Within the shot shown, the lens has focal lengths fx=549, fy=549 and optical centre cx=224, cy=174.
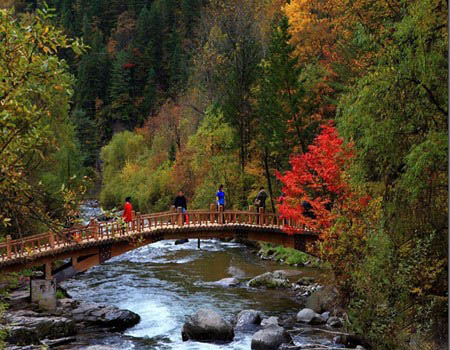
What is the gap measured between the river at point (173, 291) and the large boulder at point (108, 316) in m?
0.40

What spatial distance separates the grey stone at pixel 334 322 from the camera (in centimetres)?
1991

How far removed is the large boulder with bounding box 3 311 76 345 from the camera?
18281 millimetres

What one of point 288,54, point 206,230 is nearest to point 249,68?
point 288,54

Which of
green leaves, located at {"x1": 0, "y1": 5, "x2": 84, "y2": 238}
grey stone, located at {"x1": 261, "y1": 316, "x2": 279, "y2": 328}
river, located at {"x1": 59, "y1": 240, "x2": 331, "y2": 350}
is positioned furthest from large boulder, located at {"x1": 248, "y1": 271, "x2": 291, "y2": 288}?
green leaves, located at {"x1": 0, "y1": 5, "x2": 84, "y2": 238}

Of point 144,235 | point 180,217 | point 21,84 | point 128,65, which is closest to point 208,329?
point 144,235

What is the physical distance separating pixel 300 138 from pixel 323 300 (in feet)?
36.2

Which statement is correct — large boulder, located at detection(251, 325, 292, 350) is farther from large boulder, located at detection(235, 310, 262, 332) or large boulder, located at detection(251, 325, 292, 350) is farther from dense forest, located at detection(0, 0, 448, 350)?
dense forest, located at detection(0, 0, 448, 350)

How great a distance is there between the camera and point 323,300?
21828 millimetres

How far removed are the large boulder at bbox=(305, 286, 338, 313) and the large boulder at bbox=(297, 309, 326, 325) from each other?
0.82 meters

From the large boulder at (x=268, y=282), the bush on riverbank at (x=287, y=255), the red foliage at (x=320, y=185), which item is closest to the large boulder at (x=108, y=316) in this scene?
the large boulder at (x=268, y=282)

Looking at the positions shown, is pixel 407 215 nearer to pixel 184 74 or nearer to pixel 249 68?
pixel 249 68

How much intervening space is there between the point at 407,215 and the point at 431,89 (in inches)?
117

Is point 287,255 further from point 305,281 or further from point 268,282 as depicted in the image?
point 268,282

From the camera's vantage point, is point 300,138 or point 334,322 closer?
point 334,322
